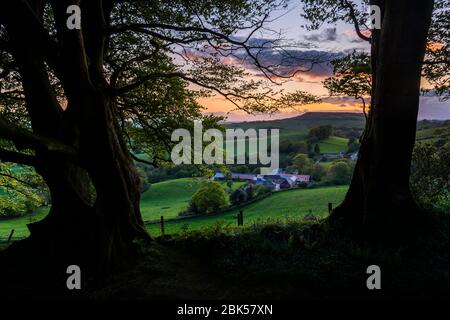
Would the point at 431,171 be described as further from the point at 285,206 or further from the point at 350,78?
the point at 285,206

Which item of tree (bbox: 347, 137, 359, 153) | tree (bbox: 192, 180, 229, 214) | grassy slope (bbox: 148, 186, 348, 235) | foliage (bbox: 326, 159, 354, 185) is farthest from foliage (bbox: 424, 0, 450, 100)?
tree (bbox: 347, 137, 359, 153)

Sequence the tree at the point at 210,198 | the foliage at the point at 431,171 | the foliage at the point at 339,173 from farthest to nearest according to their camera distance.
A: the foliage at the point at 339,173
the tree at the point at 210,198
the foliage at the point at 431,171

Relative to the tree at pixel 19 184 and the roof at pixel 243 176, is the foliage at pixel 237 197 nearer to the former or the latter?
the roof at pixel 243 176

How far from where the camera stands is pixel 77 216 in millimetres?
9336

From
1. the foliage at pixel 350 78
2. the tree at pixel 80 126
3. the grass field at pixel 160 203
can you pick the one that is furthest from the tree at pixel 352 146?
the tree at pixel 80 126

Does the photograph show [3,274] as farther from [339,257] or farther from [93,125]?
[339,257]

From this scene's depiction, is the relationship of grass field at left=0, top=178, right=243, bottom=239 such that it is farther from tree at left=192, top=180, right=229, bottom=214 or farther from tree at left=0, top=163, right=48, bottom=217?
tree at left=0, top=163, right=48, bottom=217

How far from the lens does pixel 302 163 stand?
71.2 meters

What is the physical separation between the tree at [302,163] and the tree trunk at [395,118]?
2388 inches

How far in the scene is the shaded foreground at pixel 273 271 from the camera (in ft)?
22.5

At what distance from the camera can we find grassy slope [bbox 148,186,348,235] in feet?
146

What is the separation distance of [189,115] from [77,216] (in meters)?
6.67

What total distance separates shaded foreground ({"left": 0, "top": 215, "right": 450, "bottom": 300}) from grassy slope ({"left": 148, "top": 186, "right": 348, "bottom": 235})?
3304 centimetres

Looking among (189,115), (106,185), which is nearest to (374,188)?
(106,185)
